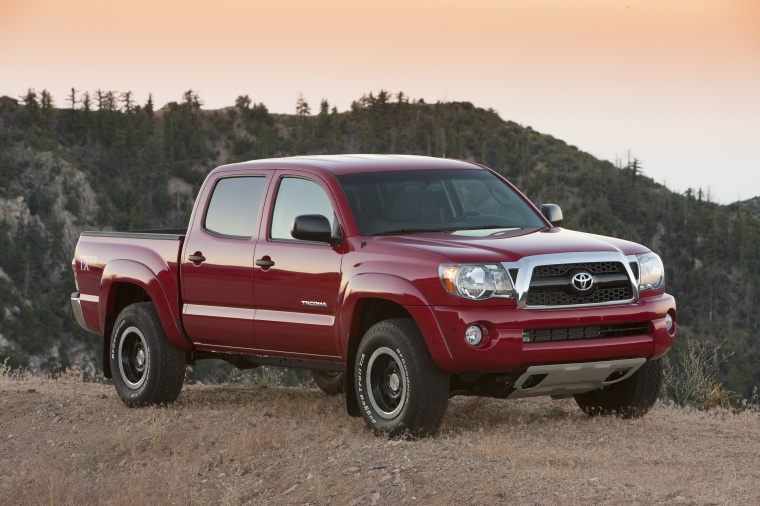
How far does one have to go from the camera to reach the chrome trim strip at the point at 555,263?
8.28 metres

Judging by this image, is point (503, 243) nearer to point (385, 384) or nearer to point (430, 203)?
point (430, 203)

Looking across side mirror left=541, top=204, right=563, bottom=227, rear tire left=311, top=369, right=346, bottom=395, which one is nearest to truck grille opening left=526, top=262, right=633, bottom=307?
side mirror left=541, top=204, right=563, bottom=227

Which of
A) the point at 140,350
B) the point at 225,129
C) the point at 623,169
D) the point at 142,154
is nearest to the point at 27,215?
the point at 142,154

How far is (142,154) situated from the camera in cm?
11706

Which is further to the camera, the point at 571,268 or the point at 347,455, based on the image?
the point at 571,268

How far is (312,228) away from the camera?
887cm

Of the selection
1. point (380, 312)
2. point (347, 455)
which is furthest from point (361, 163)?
point (347, 455)

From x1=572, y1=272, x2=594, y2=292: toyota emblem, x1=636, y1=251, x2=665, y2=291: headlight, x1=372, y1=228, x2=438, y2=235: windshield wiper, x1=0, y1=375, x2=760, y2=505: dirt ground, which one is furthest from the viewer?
x1=372, y1=228, x2=438, y2=235: windshield wiper

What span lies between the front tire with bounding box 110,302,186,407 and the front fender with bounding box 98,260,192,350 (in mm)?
131

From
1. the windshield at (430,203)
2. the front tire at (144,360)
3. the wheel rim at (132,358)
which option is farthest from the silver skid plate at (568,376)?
the wheel rim at (132,358)

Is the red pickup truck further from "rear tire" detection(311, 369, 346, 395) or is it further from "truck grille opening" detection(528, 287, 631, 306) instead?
"rear tire" detection(311, 369, 346, 395)

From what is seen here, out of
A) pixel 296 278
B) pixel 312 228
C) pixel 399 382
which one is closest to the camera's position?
pixel 399 382

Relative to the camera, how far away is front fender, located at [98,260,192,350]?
10711mm

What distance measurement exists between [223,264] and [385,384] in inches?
76.0
